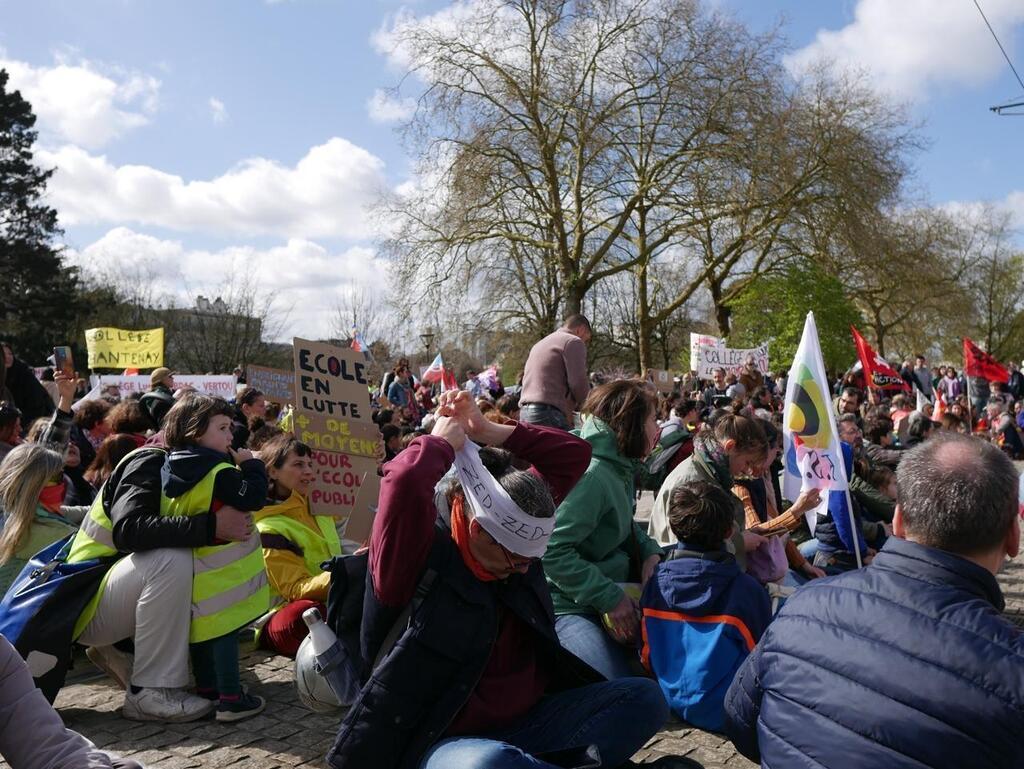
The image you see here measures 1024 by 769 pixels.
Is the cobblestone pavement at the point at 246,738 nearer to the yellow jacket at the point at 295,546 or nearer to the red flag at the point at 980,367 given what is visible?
the yellow jacket at the point at 295,546

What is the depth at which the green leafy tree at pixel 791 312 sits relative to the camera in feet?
105

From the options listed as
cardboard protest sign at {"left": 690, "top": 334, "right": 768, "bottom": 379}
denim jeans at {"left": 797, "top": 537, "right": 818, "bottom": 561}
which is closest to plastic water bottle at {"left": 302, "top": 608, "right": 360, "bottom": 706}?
denim jeans at {"left": 797, "top": 537, "right": 818, "bottom": 561}

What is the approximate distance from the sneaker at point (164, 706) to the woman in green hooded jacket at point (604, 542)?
1754 millimetres

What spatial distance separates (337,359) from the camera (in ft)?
21.1

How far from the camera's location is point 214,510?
442 centimetres

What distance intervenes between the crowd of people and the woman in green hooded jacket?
13 mm

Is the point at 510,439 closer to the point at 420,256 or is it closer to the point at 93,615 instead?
the point at 93,615

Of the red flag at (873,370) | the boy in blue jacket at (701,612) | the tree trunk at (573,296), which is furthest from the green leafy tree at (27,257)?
the boy in blue jacket at (701,612)

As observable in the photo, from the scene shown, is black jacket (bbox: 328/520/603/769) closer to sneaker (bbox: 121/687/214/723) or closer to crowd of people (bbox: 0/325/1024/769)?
crowd of people (bbox: 0/325/1024/769)

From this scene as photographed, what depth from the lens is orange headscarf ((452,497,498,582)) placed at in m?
2.85

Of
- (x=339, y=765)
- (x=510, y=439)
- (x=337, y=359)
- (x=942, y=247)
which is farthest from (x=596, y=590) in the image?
(x=942, y=247)

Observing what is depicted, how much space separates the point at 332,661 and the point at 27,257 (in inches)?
1469

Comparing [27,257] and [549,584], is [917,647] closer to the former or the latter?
[549,584]

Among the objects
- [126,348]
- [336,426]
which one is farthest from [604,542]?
[126,348]
